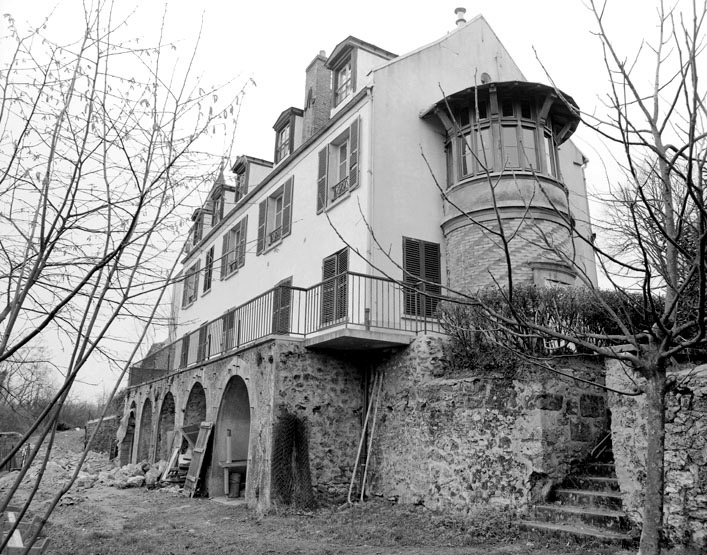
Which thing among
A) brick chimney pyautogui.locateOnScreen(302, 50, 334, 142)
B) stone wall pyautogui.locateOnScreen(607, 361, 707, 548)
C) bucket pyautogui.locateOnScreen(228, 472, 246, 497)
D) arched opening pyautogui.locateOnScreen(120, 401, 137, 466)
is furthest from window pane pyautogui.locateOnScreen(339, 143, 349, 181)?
arched opening pyautogui.locateOnScreen(120, 401, 137, 466)

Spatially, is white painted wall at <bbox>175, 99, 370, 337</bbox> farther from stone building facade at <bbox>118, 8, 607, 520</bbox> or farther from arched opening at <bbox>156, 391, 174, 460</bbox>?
arched opening at <bbox>156, 391, 174, 460</bbox>

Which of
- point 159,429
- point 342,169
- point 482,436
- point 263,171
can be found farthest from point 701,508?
point 263,171

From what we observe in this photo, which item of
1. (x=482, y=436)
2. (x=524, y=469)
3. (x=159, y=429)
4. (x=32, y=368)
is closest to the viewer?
(x=32, y=368)

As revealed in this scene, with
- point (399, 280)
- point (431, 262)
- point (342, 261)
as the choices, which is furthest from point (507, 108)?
point (399, 280)

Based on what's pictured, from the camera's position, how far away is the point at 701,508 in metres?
6.03

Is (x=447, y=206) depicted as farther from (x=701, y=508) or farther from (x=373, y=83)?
(x=701, y=508)

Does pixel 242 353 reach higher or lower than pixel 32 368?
higher

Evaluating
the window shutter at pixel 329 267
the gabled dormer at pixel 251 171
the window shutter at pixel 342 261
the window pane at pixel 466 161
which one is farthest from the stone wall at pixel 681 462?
the gabled dormer at pixel 251 171

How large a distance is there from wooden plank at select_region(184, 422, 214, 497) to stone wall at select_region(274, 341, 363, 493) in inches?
133

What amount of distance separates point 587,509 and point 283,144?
1439 cm

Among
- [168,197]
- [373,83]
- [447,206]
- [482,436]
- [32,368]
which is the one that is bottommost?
[482,436]

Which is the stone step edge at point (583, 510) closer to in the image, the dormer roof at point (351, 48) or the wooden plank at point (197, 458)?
the wooden plank at point (197, 458)

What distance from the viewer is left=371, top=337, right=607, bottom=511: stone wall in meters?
8.40

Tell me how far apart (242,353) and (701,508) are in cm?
875
